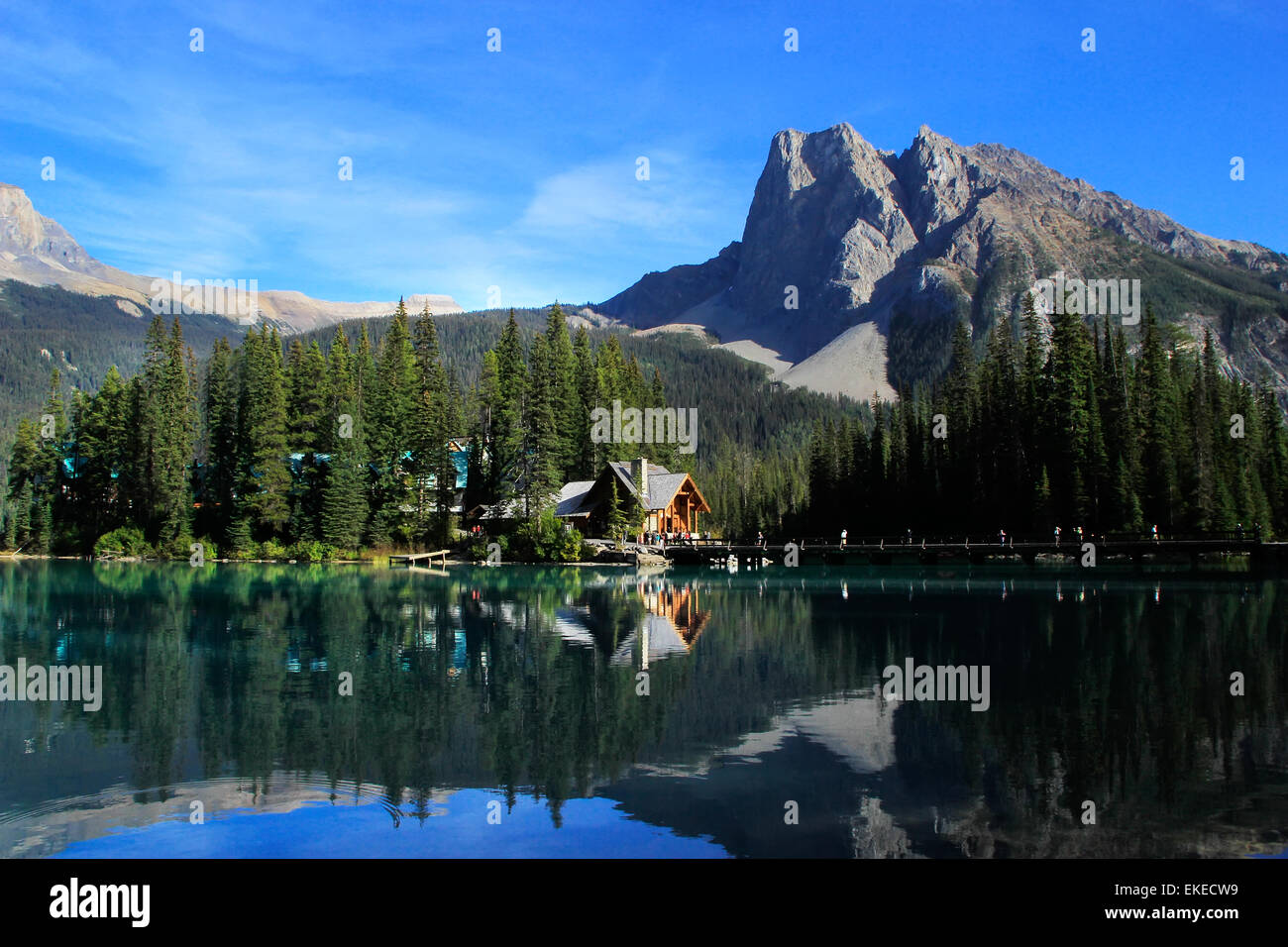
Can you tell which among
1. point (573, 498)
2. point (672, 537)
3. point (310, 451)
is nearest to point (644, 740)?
point (672, 537)

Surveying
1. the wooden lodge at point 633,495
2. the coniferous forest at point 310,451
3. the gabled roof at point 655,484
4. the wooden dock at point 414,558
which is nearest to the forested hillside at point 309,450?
the coniferous forest at point 310,451

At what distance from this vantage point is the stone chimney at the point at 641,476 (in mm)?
72375

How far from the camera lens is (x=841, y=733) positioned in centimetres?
1447

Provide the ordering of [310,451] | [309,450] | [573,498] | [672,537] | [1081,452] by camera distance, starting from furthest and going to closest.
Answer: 1. [573,498]
2. [672,537]
3. [309,450]
4. [310,451]
5. [1081,452]

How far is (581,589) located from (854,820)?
34.2 metres

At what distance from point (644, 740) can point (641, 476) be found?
5841cm

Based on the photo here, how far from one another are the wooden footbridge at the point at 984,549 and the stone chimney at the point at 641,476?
448 centimetres

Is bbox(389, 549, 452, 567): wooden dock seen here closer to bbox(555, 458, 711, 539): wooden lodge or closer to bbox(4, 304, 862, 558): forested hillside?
bbox(4, 304, 862, 558): forested hillside

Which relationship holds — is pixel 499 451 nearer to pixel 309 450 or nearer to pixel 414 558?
pixel 414 558

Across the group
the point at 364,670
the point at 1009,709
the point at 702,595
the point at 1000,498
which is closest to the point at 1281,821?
the point at 1009,709

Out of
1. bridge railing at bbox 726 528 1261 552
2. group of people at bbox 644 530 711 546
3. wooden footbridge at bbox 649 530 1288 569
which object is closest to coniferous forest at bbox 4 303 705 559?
group of people at bbox 644 530 711 546

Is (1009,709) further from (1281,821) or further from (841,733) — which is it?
(1281,821)

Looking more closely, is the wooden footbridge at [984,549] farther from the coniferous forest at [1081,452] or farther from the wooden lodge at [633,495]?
the wooden lodge at [633,495]

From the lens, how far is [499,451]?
244 ft
